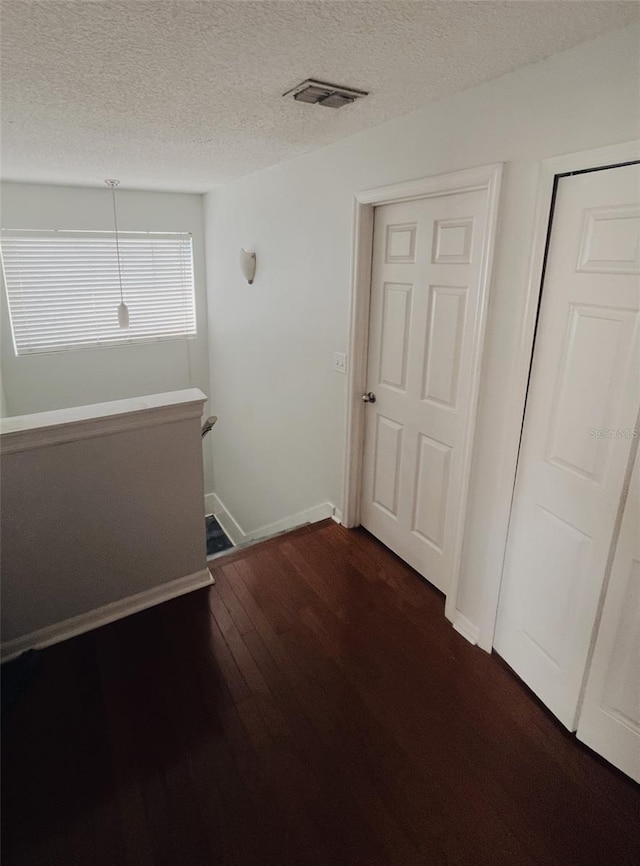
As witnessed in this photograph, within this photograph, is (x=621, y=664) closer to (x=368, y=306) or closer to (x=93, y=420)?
(x=368, y=306)

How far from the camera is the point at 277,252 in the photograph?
331cm

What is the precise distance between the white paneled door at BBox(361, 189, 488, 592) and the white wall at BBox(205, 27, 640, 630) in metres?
0.14

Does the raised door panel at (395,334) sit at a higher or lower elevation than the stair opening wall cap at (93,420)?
higher

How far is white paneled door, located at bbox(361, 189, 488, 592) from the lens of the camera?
2.07 meters

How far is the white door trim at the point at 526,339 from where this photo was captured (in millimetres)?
1434

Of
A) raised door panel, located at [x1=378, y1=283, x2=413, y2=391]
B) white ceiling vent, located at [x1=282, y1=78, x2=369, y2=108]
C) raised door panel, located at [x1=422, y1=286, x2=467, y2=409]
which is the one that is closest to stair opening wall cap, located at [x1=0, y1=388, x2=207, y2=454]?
raised door panel, located at [x1=378, y1=283, x2=413, y2=391]

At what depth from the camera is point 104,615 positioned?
7.39 feet

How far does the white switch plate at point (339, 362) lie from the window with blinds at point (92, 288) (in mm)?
2514

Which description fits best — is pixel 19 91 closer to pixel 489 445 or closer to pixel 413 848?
pixel 489 445

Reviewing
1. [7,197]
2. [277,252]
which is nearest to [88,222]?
[7,197]

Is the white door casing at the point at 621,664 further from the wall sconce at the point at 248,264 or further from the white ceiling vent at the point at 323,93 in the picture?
the wall sconce at the point at 248,264

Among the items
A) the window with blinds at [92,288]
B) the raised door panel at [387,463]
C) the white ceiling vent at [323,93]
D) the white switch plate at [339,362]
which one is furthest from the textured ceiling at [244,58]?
the window with blinds at [92,288]

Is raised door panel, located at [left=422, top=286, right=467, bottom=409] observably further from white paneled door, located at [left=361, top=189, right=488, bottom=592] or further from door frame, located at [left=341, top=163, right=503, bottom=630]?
door frame, located at [left=341, top=163, right=503, bottom=630]

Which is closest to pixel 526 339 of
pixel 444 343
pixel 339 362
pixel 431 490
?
pixel 444 343
